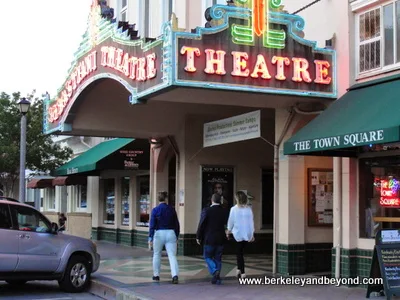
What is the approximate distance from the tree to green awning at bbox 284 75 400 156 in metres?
15.1

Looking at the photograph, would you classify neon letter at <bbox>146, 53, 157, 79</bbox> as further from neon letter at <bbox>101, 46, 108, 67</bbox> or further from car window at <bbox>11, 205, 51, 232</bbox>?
car window at <bbox>11, 205, 51, 232</bbox>

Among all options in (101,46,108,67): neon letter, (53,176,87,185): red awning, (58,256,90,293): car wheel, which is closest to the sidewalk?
(58,256,90,293): car wheel

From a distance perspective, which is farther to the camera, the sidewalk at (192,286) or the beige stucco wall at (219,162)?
the beige stucco wall at (219,162)

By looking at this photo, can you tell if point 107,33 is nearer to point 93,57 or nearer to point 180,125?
point 93,57

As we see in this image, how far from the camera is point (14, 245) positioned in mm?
10578

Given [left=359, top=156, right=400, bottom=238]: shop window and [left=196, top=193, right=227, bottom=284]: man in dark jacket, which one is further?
[left=196, top=193, right=227, bottom=284]: man in dark jacket

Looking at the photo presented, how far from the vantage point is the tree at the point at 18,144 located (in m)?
23.0

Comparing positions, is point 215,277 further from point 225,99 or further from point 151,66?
point 151,66

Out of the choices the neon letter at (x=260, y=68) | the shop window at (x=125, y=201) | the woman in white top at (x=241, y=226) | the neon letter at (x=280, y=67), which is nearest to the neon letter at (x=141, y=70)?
the neon letter at (x=260, y=68)

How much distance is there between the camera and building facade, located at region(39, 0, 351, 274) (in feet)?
34.1

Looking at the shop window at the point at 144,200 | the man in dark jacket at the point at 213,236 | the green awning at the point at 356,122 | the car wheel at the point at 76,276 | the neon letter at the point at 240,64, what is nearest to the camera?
the green awning at the point at 356,122

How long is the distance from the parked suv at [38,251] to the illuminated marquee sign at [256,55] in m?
3.84

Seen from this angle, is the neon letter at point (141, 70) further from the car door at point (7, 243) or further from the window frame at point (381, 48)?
the window frame at point (381, 48)

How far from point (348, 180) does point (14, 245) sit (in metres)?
6.05
